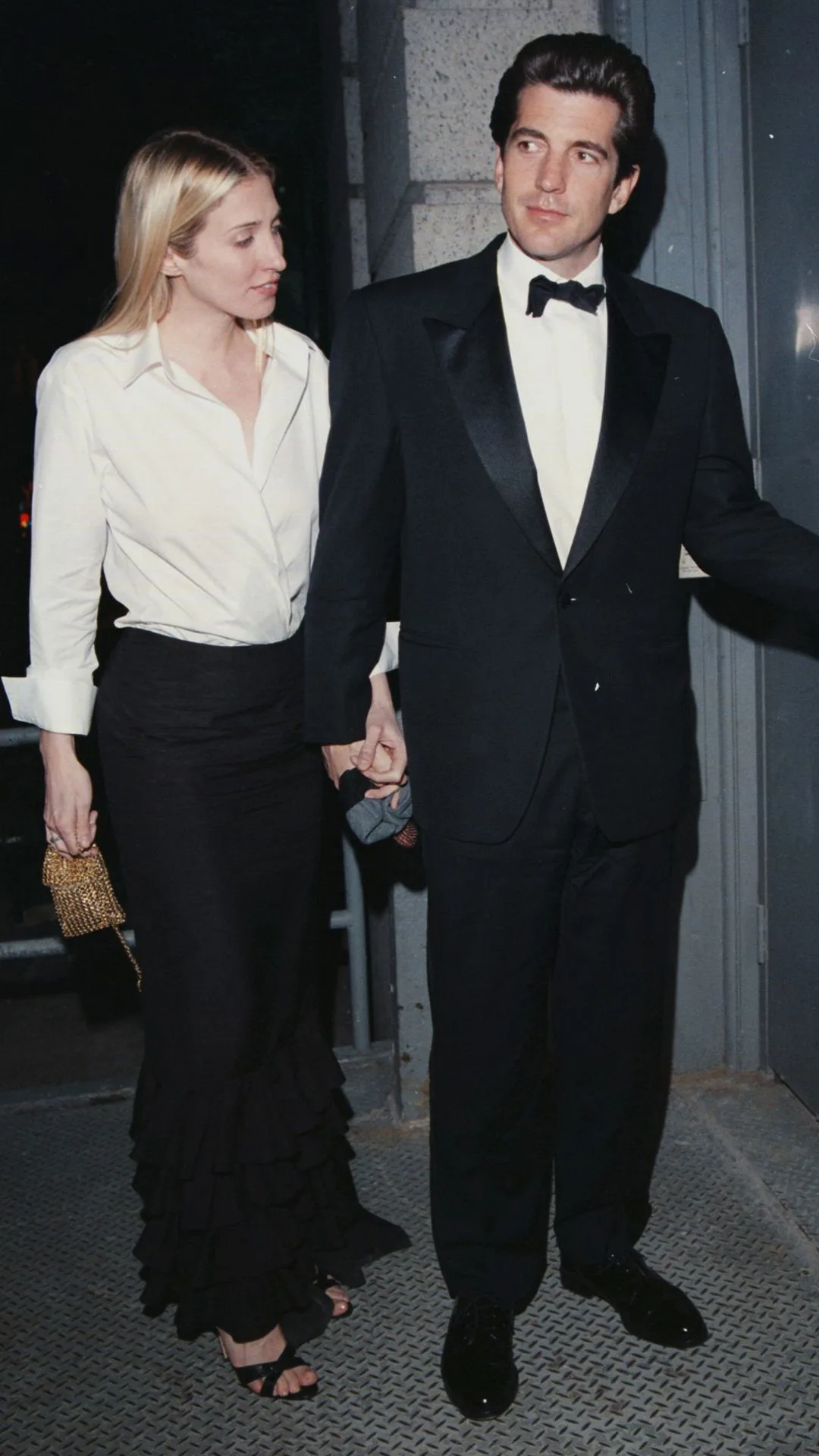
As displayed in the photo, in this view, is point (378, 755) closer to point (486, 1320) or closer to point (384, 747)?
point (384, 747)

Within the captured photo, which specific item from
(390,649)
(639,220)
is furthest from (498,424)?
(639,220)

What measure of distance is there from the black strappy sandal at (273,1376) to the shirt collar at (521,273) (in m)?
1.76

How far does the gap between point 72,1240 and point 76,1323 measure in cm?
28

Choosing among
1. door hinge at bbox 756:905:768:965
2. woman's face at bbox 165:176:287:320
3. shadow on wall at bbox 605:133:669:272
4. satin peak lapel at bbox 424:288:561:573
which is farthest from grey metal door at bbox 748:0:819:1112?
woman's face at bbox 165:176:287:320

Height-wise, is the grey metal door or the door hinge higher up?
the grey metal door

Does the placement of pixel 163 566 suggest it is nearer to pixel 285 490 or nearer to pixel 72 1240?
pixel 285 490

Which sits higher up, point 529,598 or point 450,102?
point 450,102

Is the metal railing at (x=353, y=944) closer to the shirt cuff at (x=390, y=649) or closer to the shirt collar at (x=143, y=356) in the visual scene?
the shirt cuff at (x=390, y=649)

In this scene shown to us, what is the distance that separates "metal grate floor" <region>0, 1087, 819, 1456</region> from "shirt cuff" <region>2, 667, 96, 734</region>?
112cm

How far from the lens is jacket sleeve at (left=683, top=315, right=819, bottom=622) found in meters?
2.10

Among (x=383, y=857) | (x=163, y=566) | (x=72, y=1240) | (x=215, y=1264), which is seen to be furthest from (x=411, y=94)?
(x=72, y=1240)

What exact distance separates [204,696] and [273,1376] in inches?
44.6

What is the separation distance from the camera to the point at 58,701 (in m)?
2.06

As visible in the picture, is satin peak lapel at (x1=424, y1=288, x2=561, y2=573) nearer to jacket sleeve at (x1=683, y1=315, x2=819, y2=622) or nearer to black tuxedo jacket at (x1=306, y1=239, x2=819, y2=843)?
black tuxedo jacket at (x1=306, y1=239, x2=819, y2=843)
